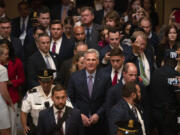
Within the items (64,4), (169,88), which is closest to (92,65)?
(169,88)

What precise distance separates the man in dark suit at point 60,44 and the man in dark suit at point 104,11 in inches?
59.7

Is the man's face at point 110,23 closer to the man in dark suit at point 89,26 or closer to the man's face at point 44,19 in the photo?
the man in dark suit at point 89,26

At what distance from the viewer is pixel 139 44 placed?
7215 millimetres

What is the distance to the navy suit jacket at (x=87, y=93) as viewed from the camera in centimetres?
664

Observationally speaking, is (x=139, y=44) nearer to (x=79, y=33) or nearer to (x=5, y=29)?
(x=79, y=33)

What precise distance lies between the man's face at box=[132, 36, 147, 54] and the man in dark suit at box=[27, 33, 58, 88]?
1.41 m

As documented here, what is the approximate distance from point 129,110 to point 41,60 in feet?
7.72

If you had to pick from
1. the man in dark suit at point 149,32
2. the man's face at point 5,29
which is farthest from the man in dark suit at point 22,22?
the man in dark suit at point 149,32

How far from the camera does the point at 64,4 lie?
1007cm

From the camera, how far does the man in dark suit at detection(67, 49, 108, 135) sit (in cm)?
662

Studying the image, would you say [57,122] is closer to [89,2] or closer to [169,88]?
[169,88]

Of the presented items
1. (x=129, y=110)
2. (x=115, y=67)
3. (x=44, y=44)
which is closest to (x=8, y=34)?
(x=44, y=44)

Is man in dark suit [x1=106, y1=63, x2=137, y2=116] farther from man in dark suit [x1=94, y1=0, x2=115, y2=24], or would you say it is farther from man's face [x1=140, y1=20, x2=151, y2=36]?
man in dark suit [x1=94, y1=0, x2=115, y2=24]

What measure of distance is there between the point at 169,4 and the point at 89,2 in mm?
1947
